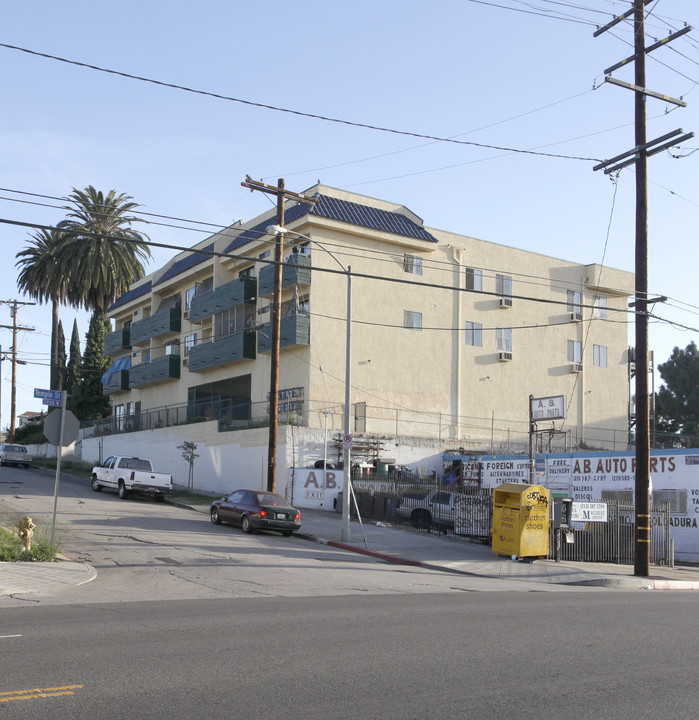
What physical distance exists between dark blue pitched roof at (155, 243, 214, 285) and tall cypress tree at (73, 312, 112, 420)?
1326 cm

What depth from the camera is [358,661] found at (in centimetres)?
808

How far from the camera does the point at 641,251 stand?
2077 centimetres

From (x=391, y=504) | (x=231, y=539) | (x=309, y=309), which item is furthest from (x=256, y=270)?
(x=231, y=539)

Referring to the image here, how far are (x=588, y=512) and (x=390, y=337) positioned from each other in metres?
→ 20.1

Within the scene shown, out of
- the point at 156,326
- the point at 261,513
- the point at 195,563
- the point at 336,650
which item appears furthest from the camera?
the point at 156,326

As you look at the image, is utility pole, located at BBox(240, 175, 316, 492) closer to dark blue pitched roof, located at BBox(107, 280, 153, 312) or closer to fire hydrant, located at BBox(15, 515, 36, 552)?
fire hydrant, located at BBox(15, 515, 36, 552)

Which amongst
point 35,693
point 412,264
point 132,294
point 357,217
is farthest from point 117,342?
point 35,693

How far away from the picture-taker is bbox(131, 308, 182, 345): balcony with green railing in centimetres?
5125

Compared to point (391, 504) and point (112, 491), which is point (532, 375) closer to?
point (391, 504)

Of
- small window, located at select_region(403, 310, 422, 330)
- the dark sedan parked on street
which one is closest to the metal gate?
the dark sedan parked on street

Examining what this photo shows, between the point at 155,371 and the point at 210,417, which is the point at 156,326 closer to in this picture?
the point at 155,371

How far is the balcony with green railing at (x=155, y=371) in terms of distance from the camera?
50812mm

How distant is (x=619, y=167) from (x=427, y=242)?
20498mm

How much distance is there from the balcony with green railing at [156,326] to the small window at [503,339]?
1952 cm
